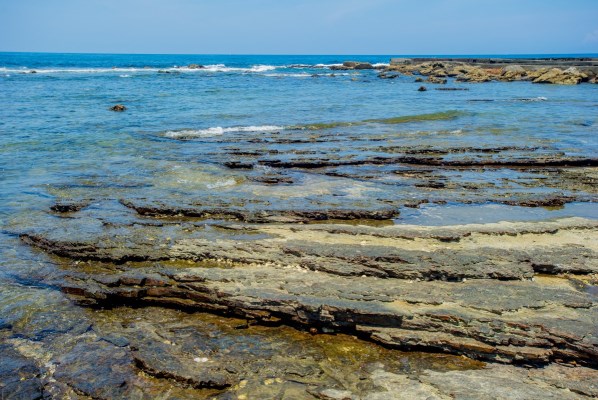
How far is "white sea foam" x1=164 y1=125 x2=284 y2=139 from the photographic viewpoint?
19472mm

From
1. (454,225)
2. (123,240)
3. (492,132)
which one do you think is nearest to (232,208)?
(123,240)

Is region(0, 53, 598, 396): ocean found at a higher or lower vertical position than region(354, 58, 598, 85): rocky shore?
lower

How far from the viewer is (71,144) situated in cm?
1777

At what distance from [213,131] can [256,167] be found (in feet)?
25.0

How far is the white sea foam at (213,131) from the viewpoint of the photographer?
19.5 m

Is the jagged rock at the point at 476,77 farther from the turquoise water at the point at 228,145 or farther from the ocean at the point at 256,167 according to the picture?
the ocean at the point at 256,167

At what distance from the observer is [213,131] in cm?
2052

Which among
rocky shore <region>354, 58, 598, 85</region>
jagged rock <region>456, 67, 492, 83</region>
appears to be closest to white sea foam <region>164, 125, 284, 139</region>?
rocky shore <region>354, 58, 598, 85</region>

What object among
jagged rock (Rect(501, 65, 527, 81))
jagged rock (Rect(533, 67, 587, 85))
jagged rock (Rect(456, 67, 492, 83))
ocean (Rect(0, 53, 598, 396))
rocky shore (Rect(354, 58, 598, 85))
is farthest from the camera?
jagged rock (Rect(501, 65, 527, 81))

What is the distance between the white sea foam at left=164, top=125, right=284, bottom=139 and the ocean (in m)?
0.09

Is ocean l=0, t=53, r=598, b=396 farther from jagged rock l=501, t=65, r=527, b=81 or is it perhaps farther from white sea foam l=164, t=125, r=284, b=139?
jagged rock l=501, t=65, r=527, b=81

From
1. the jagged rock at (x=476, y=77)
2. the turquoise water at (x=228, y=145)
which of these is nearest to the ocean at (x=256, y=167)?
the turquoise water at (x=228, y=145)

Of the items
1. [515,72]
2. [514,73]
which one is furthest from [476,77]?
[515,72]

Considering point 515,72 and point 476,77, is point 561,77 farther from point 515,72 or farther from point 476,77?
point 476,77
